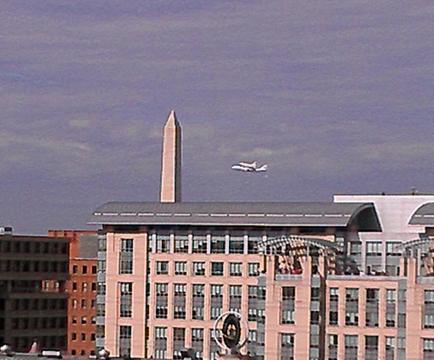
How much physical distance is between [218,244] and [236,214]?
3.62 metres

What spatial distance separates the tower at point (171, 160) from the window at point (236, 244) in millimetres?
28550

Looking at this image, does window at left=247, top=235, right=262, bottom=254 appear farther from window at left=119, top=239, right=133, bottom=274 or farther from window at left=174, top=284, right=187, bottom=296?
window at left=119, top=239, right=133, bottom=274

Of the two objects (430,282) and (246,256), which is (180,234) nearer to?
(246,256)

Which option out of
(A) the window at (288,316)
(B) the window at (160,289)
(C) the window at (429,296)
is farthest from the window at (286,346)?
(B) the window at (160,289)

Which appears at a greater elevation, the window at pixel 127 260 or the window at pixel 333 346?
the window at pixel 127 260

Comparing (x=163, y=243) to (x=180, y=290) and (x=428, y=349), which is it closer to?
(x=180, y=290)

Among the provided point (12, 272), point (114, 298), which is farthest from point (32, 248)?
point (114, 298)

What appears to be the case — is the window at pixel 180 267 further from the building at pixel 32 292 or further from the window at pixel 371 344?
the window at pixel 371 344

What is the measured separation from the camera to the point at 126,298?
565 feet

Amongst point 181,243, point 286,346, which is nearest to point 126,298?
point 181,243

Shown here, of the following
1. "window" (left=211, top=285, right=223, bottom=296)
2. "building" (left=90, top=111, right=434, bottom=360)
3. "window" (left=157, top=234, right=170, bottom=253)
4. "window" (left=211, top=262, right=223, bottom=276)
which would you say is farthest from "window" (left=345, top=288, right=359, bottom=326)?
"window" (left=157, top=234, right=170, bottom=253)

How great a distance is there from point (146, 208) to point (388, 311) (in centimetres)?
3458

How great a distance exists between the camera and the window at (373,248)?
163m

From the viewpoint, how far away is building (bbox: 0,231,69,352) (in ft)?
619
